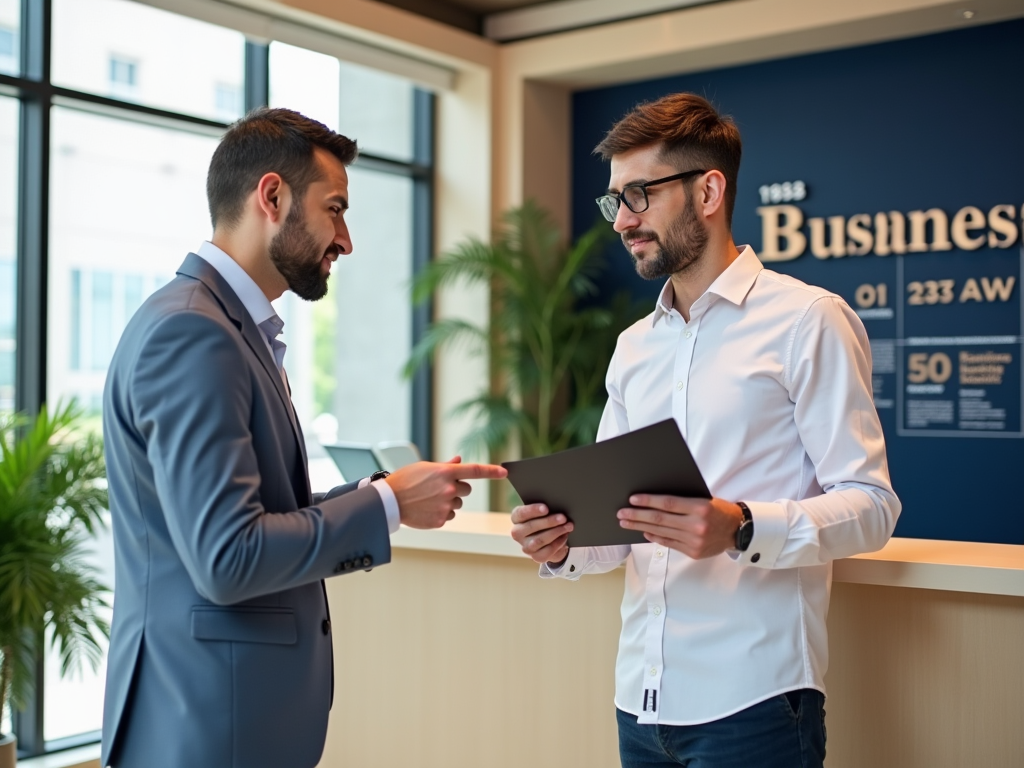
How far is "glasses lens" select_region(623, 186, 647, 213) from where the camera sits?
197 centimetres

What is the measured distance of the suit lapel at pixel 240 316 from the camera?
162 cm

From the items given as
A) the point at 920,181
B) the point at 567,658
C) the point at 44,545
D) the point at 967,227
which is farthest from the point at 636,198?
the point at 920,181

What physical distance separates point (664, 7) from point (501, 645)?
3882mm

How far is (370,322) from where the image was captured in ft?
20.6

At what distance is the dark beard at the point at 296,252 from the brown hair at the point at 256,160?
0.04 metres

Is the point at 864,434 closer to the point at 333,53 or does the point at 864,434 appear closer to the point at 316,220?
the point at 316,220

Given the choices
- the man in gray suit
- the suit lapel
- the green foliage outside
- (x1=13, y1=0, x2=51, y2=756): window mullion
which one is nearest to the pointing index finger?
the man in gray suit

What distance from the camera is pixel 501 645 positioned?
9.04 feet

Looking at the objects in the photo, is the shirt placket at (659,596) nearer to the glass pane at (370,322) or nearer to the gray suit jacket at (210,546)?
the gray suit jacket at (210,546)

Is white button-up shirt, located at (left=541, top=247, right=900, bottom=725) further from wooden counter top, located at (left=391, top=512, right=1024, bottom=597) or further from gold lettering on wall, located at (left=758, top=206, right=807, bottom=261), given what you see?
gold lettering on wall, located at (left=758, top=206, right=807, bottom=261)

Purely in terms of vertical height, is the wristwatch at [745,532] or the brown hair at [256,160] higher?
the brown hair at [256,160]

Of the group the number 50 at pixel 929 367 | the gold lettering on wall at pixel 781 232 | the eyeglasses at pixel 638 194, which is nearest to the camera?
the eyeglasses at pixel 638 194

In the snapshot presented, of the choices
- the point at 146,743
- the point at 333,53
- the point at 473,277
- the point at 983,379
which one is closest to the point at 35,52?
the point at 333,53

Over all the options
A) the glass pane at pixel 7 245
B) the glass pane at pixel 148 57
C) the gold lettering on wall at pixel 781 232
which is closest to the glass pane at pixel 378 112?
the glass pane at pixel 148 57
